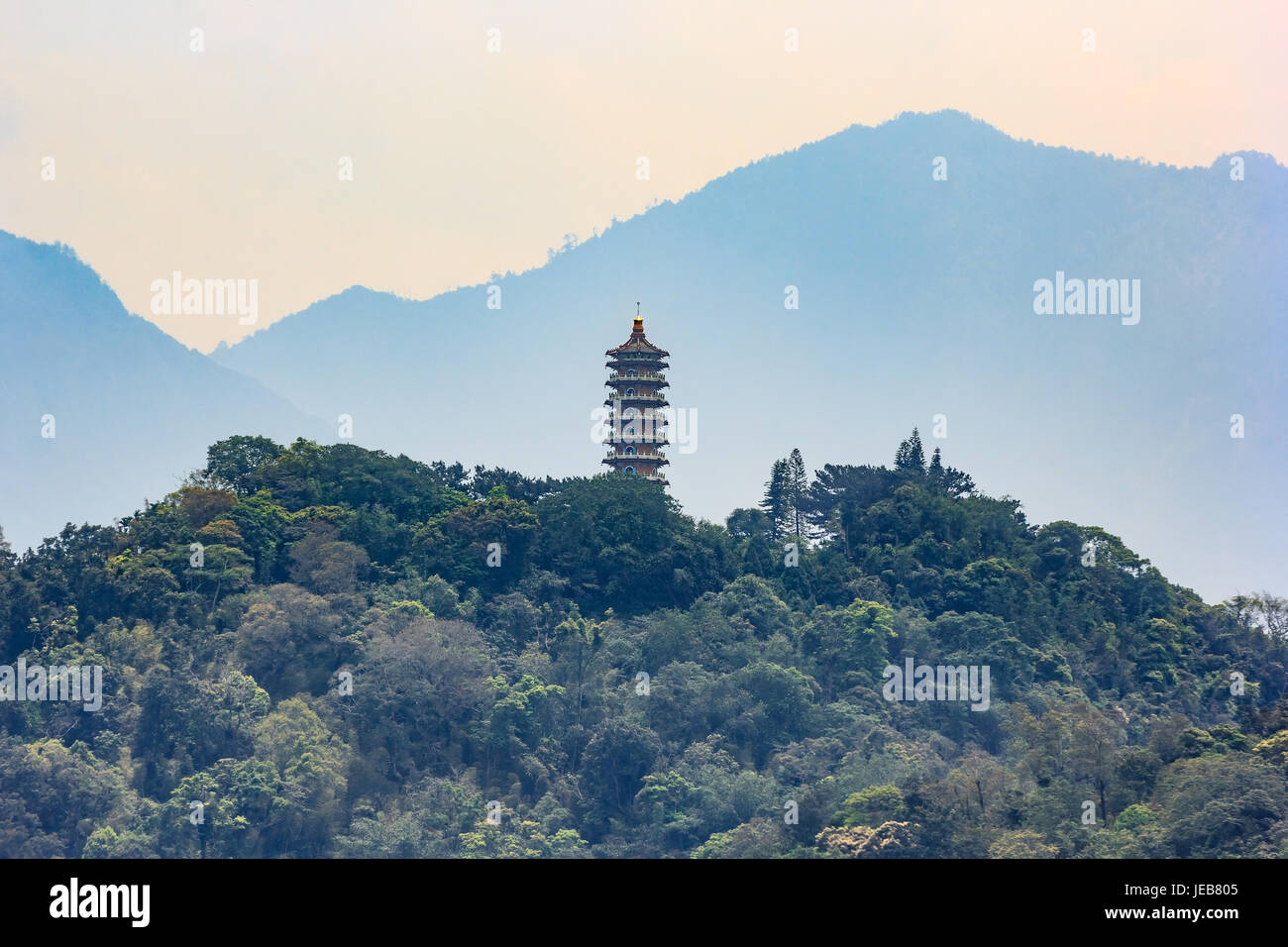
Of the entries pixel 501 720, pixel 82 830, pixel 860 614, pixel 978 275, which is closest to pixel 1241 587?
pixel 978 275

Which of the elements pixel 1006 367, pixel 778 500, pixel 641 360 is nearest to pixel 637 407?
pixel 641 360

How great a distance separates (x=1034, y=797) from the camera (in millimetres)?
49312

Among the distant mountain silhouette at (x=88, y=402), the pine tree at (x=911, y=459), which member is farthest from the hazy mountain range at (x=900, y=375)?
the pine tree at (x=911, y=459)

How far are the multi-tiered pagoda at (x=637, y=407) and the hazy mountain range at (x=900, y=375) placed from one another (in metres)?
78.1

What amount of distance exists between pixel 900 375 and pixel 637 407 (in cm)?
11139

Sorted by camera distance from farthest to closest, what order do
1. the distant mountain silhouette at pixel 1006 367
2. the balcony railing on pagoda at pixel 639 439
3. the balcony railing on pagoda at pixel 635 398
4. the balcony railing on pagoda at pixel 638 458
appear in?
the distant mountain silhouette at pixel 1006 367 < the balcony railing on pagoda at pixel 639 439 < the balcony railing on pagoda at pixel 638 458 < the balcony railing on pagoda at pixel 635 398

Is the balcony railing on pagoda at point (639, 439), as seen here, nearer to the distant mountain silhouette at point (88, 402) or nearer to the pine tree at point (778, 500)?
the pine tree at point (778, 500)

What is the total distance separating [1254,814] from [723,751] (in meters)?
19.7

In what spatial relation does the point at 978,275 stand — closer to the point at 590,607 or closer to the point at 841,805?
the point at 590,607

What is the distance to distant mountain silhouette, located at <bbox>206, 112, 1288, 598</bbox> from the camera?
15300 cm

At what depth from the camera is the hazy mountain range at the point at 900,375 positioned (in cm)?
15450

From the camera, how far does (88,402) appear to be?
172 meters

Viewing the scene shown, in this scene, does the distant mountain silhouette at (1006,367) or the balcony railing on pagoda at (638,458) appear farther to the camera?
the distant mountain silhouette at (1006,367)

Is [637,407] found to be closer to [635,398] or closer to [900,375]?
[635,398]
